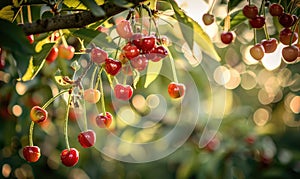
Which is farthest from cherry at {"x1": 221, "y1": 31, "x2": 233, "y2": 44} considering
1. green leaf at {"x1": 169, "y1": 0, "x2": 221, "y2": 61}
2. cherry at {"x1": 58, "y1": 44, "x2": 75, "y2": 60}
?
cherry at {"x1": 58, "y1": 44, "x2": 75, "y2": 60}

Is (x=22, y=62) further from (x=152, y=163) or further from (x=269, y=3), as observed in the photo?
(x=152, y=163)

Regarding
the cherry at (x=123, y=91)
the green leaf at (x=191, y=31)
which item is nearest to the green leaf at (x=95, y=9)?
the green leaf at (x=191, y=31)

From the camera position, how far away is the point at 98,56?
1.18m

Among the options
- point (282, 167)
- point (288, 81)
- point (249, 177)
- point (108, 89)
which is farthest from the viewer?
point (288, 81)

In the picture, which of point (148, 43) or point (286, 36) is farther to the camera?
point (286, 36)

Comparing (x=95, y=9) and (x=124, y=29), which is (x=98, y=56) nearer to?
(x=124, y=29)

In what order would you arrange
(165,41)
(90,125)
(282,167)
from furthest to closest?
(282,167)
(90,125)
(165,41)

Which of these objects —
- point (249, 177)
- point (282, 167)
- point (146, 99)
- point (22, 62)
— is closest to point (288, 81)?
point (282, 167)

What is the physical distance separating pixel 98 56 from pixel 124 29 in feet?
0.29

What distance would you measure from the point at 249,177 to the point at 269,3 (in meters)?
2.33

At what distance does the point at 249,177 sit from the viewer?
3.46 metres

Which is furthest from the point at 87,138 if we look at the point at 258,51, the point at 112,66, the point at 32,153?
the point at 258,51

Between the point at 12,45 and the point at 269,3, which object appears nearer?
the point at 12,45

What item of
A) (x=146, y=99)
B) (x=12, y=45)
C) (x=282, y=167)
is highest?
(x=12, y=45)
